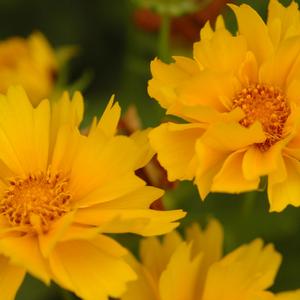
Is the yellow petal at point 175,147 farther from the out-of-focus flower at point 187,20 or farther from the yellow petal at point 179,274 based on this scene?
the out-of-focus flower at point 187,20

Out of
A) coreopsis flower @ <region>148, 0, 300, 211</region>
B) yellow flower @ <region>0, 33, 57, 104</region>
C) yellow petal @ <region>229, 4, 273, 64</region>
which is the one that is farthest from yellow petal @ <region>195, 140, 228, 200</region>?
yellow flower @ <region>0, 33, 57, 104</region>

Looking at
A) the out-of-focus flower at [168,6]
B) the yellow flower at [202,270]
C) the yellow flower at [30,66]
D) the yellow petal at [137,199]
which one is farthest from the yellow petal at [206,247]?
the yellow flower at [30,66]

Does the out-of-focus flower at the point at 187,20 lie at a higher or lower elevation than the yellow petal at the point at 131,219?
higher

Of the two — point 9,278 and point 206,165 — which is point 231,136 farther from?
point 9,278

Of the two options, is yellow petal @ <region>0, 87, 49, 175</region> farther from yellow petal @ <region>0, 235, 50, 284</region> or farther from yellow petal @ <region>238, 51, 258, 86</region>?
yellow petal @ <region>238, 51, 258, 86</region>

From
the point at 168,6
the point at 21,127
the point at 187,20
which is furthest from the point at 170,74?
the point at 187,20

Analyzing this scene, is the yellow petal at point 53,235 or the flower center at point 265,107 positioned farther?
the flower center at point 265,107

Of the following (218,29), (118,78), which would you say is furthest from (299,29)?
(118,78)
